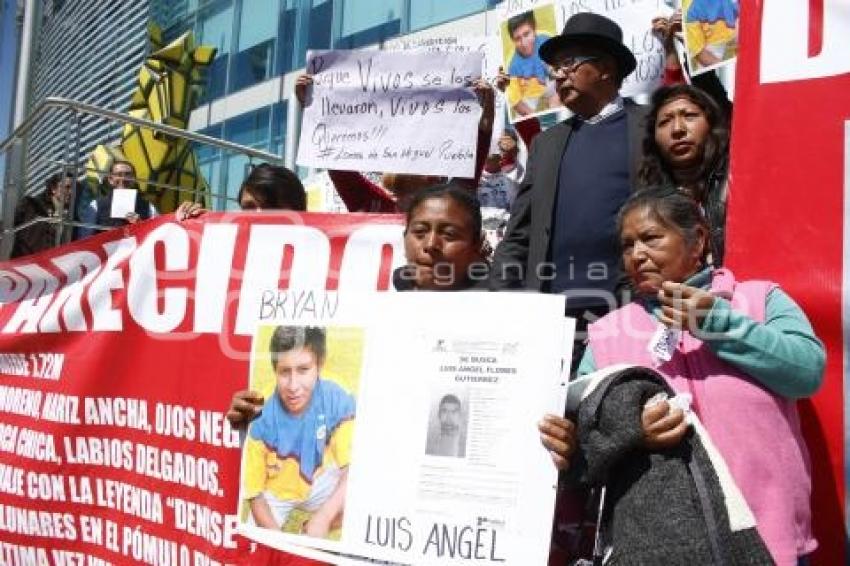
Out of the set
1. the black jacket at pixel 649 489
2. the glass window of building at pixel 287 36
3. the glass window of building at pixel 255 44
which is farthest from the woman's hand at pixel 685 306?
the glass window of building at pixel 255 44

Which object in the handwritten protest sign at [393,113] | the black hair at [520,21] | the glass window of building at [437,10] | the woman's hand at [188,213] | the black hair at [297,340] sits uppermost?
the glass window of building at [437,10]

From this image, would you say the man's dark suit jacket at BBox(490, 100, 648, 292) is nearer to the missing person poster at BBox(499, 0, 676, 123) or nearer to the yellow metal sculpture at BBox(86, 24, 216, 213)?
the missing person poster at BBox(499, 0, 676, 123)

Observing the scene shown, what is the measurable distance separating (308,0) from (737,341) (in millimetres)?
13507

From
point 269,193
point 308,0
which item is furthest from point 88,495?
point 308,0

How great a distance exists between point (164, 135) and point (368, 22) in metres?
6.22

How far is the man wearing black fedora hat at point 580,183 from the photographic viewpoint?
251 centimetres

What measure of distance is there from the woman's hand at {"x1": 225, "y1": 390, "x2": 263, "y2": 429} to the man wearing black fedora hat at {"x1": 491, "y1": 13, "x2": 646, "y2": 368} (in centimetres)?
→ 77

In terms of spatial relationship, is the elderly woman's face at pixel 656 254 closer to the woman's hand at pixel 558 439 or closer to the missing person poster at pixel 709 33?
the woman's hand at pixel 558 439

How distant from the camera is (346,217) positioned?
2885 millimetres

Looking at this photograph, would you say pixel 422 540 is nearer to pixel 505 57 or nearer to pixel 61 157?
pixel 505 57

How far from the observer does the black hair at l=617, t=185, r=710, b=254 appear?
1.85m

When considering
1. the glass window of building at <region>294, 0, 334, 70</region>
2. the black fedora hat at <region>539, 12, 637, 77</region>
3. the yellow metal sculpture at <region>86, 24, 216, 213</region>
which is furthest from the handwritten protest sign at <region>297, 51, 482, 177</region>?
the glass window of building at <region>294, 0, 334, 70</region>

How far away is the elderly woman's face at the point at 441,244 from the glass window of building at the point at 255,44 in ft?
44.1

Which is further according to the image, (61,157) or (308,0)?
(308,0)
